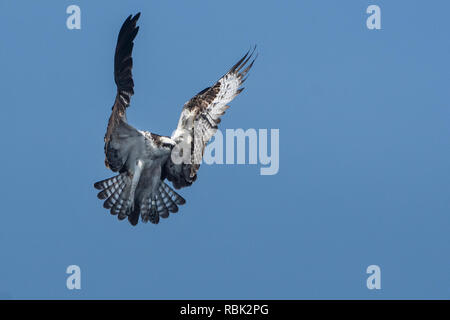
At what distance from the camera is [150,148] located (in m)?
12.9

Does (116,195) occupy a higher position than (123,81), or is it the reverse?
(123,81)

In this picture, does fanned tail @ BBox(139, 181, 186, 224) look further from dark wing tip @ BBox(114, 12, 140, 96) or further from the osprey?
dark wing tip @ BBox(114, 12, 140, 96)

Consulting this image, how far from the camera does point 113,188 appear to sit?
13.5 metres

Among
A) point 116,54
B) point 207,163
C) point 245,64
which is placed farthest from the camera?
point 245,64

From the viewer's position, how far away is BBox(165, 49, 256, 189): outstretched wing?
13.1 meters

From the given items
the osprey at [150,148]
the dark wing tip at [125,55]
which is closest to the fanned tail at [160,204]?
the osprey at [150,148]

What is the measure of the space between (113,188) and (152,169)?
661 mm

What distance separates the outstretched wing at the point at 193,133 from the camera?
13070 millimetres

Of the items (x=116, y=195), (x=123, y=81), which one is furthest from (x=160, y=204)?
(x=123, y=81)

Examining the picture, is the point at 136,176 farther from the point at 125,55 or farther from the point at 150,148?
the point at 125,55

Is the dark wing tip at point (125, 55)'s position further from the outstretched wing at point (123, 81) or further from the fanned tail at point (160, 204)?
the fanned tail at point (160, 204)

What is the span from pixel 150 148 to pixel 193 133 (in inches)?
22.4
